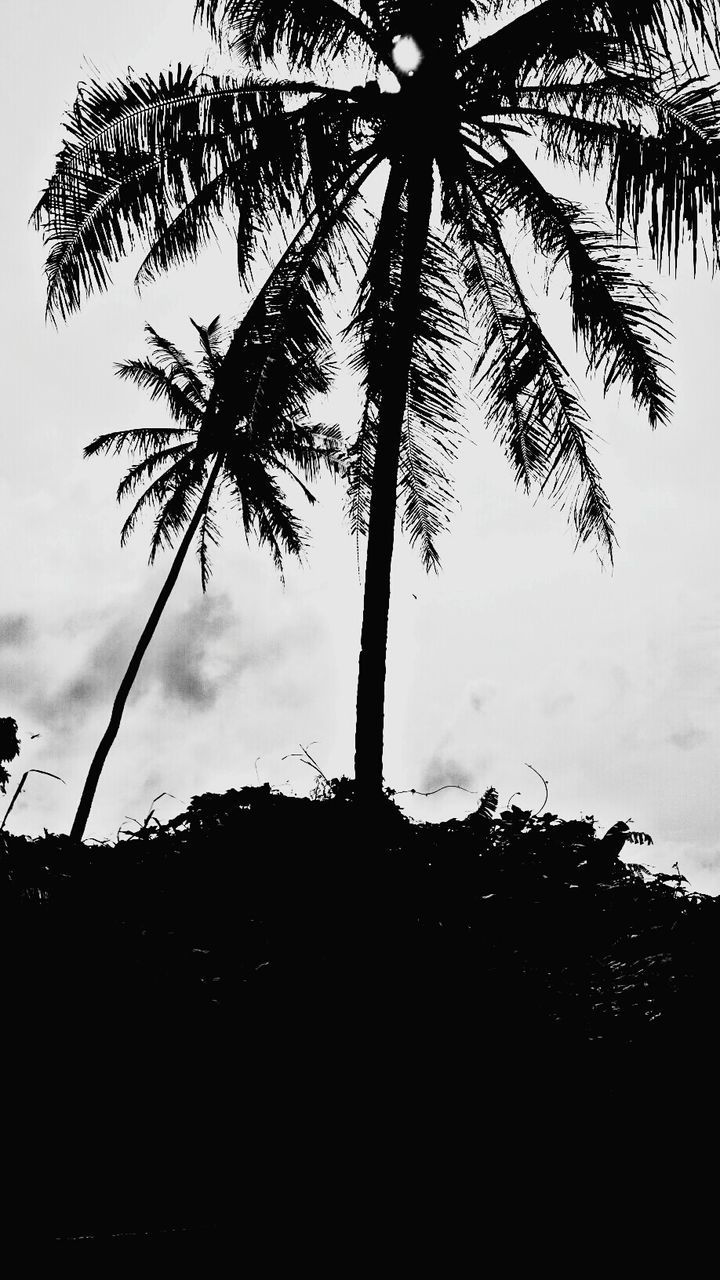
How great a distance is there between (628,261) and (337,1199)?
27.5 feet

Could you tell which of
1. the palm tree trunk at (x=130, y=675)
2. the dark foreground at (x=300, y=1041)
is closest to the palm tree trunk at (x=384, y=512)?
the dark foreground at (x=300, y=1041)

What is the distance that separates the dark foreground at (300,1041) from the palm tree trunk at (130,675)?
9.04 m

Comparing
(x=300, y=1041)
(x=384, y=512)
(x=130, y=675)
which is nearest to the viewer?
(x=300, y=1041)

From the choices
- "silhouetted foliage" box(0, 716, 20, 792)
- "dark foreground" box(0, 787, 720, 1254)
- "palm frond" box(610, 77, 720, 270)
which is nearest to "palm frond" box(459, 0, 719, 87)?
"palm frond" box(610, 77, 720, 270)

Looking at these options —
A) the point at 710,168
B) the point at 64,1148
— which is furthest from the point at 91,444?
the point at 64,1148

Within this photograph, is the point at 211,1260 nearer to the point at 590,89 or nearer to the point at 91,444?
the point at 590,89

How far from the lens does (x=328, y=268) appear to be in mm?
10125

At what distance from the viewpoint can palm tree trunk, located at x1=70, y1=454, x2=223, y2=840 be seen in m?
17.8

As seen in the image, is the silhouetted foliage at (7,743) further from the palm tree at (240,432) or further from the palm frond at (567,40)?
the palm frond at (567,40)

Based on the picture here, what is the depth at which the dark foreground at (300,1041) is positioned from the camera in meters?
4.90

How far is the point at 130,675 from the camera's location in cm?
1861

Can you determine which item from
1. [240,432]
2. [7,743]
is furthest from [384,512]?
[7,743]

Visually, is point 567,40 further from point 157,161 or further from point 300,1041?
point 300,1041

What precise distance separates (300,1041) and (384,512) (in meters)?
5.10
